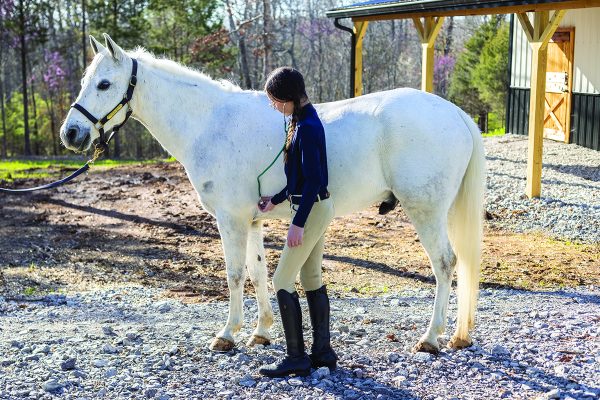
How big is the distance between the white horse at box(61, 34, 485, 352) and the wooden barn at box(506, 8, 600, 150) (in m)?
10.6

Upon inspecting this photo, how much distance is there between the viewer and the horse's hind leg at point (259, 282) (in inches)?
203

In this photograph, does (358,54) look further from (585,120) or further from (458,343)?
(458,343)

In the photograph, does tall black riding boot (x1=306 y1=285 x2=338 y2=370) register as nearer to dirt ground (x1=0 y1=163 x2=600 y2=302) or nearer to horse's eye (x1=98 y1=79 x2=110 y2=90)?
horse's eye (x1=98 y1=79 x2=110 y2=90)

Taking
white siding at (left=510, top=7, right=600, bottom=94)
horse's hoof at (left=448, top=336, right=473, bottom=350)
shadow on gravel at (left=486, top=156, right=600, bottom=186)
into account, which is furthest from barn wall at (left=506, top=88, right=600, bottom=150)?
horse's hoof at (left=448, top=336, right=473, bottom=350)

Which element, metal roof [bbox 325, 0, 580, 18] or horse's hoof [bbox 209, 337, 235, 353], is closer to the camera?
horse's hoof [bbox 209, 337, 235, 353]

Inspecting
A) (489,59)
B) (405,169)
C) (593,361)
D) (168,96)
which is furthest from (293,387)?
(489,59)

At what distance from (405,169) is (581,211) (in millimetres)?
6346

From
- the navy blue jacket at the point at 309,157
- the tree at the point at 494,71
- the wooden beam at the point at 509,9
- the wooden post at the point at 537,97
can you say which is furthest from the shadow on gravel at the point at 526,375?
the tree at the point at 494,71

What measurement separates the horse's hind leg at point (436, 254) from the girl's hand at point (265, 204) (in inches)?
35.5

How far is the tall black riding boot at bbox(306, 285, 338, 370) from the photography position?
4574 mm

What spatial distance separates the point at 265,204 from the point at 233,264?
1.92 ft

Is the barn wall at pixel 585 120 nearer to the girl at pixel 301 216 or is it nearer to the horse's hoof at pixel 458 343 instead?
the horse's hoof at pixel 458 343

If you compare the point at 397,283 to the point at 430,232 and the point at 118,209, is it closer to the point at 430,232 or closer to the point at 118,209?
the point at 430,232

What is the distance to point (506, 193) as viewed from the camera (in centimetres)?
1163
